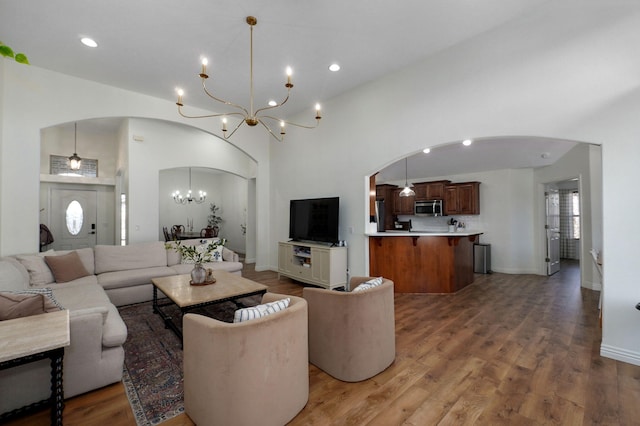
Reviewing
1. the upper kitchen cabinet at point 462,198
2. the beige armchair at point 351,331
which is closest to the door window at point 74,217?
the beige armchair at point 351,331

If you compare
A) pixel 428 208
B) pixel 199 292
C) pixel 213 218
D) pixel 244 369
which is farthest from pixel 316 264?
pixel 213 218

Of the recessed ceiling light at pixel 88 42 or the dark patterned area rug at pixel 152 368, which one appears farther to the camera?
the recessed ceiling light at pixel 88 42

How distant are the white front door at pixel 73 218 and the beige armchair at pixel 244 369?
8.24 m

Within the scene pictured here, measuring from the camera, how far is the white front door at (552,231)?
635cm

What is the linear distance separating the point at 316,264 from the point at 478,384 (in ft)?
10.6

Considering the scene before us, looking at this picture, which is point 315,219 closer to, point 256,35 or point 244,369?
point 256,35

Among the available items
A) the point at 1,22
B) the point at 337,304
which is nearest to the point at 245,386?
the point at 337,304

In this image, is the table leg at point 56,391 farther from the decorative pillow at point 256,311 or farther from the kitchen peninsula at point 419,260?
the kitchen peninsula at point 419,260

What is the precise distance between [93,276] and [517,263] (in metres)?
8.46

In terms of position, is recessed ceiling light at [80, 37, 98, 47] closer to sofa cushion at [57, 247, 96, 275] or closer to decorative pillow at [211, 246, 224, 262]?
sofa cushion at [57, 247, 96, 275]

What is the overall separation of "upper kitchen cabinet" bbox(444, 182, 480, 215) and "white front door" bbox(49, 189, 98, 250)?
32.5 ft

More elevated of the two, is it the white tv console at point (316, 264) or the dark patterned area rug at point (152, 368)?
the white tv console at point (316, 264)

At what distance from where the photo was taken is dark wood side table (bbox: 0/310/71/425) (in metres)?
1.44

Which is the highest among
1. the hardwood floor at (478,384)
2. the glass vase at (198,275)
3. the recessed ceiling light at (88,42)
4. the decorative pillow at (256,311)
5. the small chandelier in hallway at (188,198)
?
the recessed ceiling light at (88,42)
